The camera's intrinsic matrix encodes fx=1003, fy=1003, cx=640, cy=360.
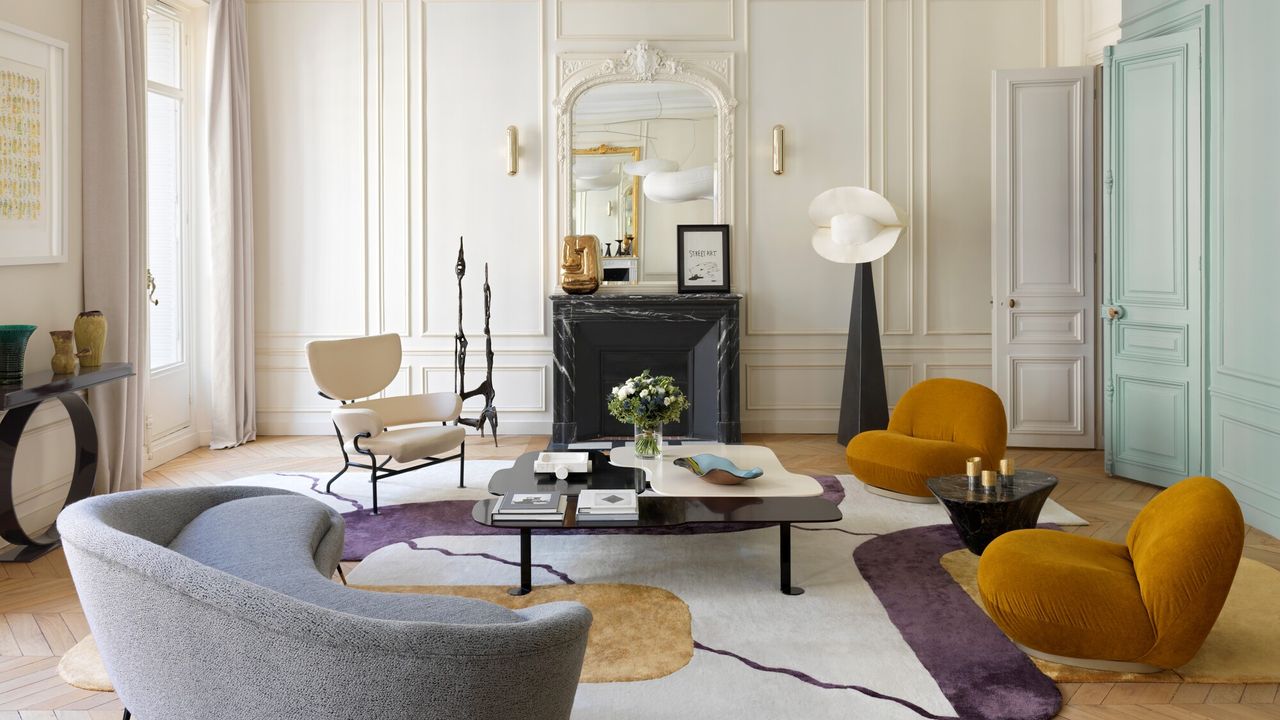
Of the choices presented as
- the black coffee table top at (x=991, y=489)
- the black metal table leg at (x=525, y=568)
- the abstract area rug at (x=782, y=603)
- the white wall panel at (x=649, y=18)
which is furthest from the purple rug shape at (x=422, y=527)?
the white wall panel at (x=649, y=18)

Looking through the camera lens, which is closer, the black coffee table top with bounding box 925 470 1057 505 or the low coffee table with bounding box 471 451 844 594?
the low coffee table with bounding box 471 451 844 594

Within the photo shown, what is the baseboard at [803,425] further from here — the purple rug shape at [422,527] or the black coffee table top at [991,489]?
the black coffee table top at [991,489]

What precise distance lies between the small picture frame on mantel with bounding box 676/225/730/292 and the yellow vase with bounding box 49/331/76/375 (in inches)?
147

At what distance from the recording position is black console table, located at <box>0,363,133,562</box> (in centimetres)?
401

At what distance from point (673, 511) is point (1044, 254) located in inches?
152

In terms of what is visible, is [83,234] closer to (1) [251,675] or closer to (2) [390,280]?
(2) [390,280]

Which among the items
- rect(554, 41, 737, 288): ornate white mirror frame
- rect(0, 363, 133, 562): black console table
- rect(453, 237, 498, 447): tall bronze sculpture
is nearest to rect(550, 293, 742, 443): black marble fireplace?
rect(554, 41, 737, 288): ornate white mirror frame

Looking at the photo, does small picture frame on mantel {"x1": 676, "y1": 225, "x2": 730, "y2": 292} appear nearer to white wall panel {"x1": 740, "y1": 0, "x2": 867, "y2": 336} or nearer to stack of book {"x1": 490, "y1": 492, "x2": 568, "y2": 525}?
white wall panel {"x1": 740, "y1": 0, "x2": 867, "y2": 336}

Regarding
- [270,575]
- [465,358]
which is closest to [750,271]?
[465,358]

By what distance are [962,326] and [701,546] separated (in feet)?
11.5

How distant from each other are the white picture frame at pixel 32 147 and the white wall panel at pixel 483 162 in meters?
2.68

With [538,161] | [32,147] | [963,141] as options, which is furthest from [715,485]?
[963,141]

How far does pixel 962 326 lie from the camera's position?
23.0 ft

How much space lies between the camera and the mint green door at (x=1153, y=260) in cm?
521
